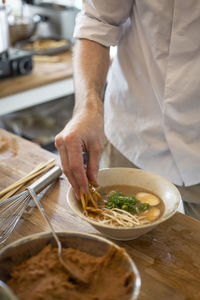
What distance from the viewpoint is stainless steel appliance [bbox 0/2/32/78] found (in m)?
2.18

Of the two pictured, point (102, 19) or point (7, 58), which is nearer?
point (102, 19)

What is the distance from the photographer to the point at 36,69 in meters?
2.46

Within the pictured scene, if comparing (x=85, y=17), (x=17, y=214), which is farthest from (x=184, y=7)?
(x=17, y=214)

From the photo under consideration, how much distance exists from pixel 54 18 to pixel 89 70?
1.85m

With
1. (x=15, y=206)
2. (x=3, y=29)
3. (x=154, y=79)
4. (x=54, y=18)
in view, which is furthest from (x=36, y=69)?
(x=15, y=206)

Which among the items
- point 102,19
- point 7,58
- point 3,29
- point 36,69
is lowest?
point 36,69

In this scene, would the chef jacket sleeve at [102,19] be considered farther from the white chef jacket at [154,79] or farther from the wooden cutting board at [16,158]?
the wooden cutting board at [16,158]

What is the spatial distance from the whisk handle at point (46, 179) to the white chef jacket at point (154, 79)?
0.99 ft

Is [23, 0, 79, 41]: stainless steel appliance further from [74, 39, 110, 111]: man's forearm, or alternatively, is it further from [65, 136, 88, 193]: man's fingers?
[65, 136, 88, 193]: man's fingers

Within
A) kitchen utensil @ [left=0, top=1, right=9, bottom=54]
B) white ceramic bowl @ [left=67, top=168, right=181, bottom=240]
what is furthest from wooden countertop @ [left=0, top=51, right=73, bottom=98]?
white ceramic bowl @ [left=67, top=168, right=181, bottom=240]

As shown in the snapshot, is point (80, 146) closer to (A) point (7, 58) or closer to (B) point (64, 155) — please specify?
(B) point (64, 155)

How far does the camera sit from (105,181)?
1061mm

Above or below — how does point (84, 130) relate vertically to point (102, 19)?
below

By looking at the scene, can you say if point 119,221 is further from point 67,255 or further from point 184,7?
point 184,7
